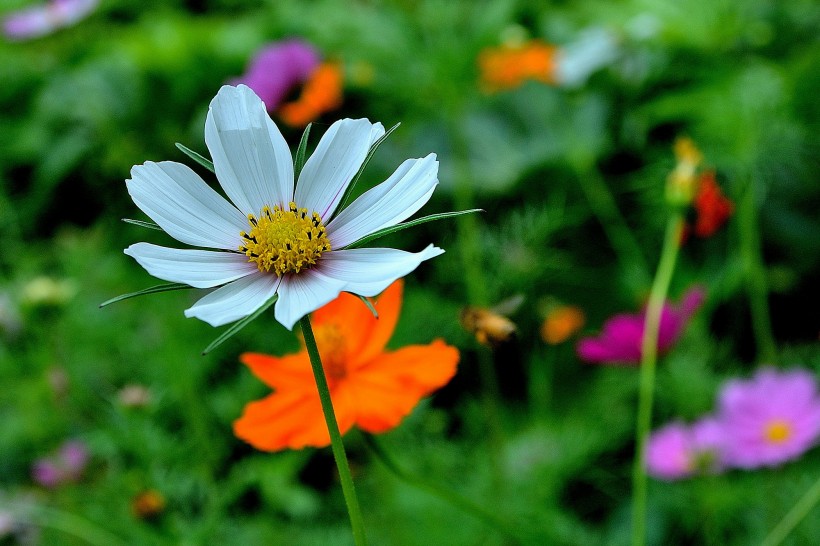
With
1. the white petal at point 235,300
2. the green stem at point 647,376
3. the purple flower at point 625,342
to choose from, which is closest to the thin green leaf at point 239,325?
the white petal at point 235,300

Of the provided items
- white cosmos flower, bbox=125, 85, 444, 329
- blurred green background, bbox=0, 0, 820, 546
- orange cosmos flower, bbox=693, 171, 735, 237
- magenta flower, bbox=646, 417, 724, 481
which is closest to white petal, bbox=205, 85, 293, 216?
white cosmos flower, bbox=125, 85, 444, 329

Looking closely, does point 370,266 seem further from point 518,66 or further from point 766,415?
point 518,66

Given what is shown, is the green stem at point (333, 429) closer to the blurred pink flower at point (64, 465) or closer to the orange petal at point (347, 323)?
the orange petal at point (347, 323)

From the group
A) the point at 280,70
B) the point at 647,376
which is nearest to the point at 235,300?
the point at 647,376

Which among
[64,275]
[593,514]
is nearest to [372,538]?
[593,514]

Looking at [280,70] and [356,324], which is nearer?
[356,324]

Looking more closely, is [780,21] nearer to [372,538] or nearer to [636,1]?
[636,1]
